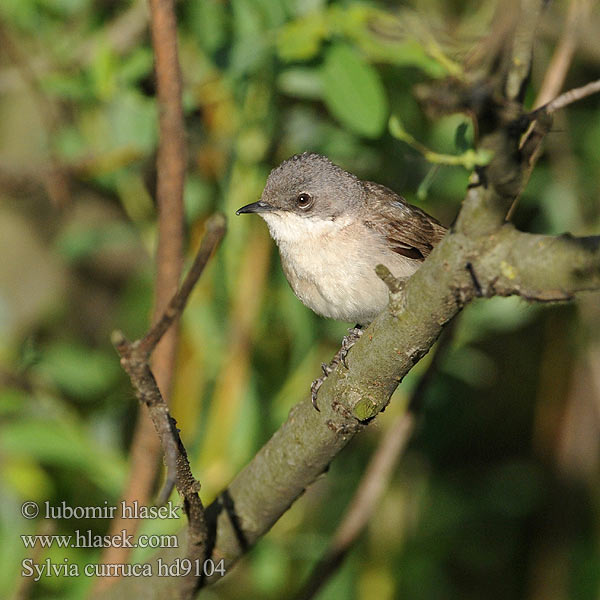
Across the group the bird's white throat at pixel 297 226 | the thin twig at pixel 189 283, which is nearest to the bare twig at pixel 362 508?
the bird's white throat at pixel 297 226

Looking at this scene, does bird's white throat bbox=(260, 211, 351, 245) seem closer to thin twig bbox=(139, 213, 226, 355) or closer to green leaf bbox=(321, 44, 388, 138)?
green leaf bbox=(321, 44, 388, 138)

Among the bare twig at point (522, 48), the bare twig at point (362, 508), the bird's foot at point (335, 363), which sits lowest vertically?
the bare twig at point (362, 508)

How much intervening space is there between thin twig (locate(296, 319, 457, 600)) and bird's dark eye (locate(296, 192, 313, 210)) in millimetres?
883

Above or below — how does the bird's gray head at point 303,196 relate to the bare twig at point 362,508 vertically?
above

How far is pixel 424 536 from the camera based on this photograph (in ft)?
15.8

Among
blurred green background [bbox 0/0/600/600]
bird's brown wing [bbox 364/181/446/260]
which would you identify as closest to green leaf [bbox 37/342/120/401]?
blurred green background [bbox 0/0/600/600]

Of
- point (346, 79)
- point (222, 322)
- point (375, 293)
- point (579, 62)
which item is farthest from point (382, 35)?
point (579, 62)

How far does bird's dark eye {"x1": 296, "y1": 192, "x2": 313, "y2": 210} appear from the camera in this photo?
396cm

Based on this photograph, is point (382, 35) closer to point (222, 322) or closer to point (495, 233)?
point (222, 322)

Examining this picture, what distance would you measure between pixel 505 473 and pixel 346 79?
2742mm

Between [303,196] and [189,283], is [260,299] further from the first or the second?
[189,283]

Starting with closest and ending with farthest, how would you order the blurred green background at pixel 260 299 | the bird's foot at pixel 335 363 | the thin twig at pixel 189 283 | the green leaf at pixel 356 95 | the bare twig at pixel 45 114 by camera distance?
the thin twig at pixel 189 283 → the bird's foot at pixel 335 363 → the green leaf at pixel 356 95 → the blurred green background at pixel 260 299 → the bare twig at pixel 45 114

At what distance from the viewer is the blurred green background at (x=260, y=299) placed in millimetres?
3869

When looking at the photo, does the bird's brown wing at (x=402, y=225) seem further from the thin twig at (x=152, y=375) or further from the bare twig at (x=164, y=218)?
the thin twig at (x=152, y=375)
